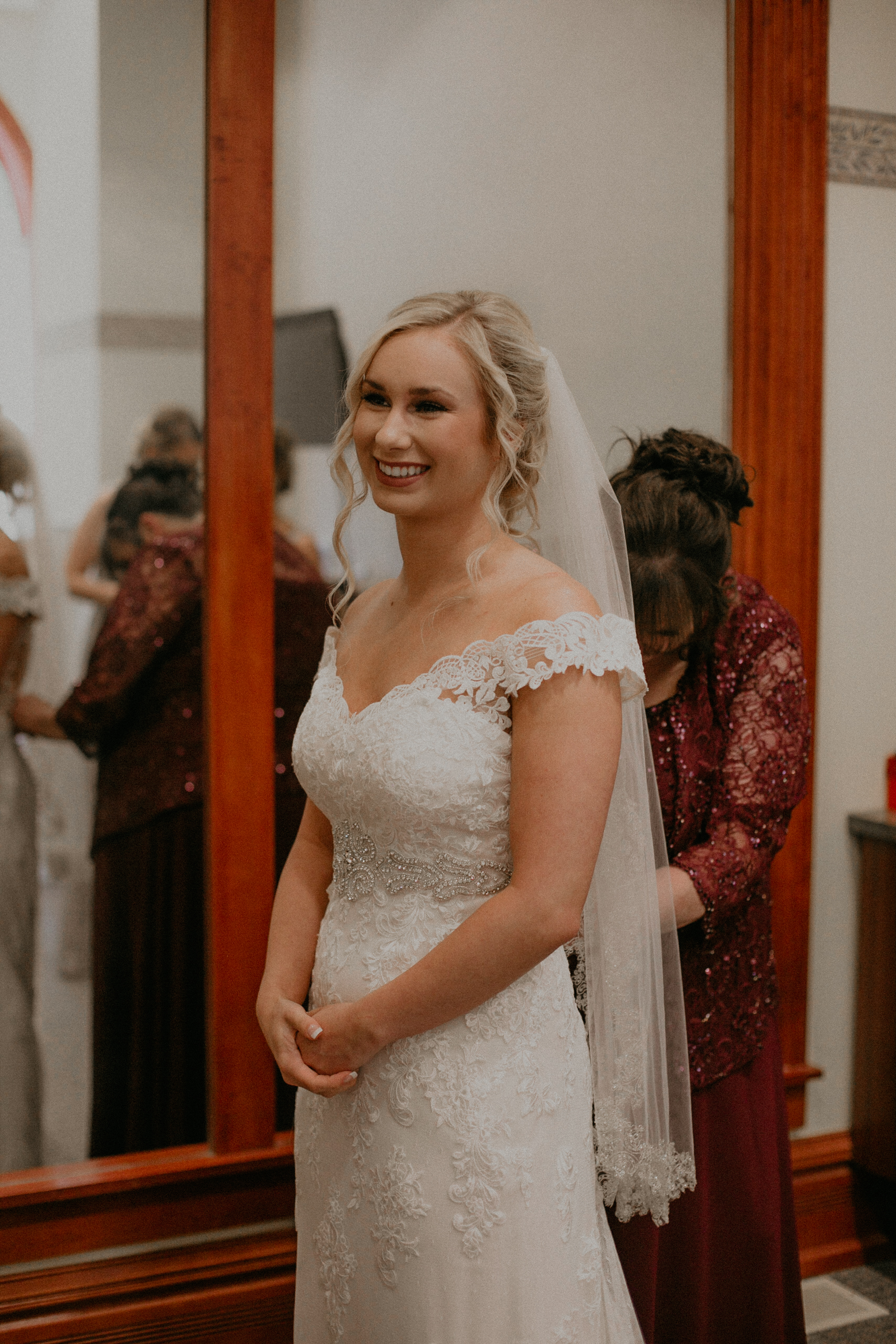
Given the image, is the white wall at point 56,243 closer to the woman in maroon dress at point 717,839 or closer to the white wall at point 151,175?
the white wall at point 151,175

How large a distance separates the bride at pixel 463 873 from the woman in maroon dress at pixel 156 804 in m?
0.74

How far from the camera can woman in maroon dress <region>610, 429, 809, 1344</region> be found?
185 cm

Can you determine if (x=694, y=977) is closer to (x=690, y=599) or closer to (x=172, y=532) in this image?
(x=690, y=599)

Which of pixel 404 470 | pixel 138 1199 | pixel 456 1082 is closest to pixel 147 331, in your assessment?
pixel 404 470

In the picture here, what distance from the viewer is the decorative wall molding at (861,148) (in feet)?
8.84

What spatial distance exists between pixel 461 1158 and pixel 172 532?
4.38 ft

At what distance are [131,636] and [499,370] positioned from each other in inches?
43.9

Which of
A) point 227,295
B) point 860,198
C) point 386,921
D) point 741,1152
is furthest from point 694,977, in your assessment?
point 860,198

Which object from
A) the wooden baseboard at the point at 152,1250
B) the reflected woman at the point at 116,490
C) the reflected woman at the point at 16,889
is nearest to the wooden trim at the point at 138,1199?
the wooden baseboard at the point at 152,1250

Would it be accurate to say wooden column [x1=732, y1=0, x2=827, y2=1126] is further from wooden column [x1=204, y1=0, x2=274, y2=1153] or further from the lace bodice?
the lace bodice

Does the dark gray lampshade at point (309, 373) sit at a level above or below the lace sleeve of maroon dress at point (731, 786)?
above

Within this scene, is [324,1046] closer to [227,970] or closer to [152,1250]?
[227,970]

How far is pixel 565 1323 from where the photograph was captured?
1.45 metres

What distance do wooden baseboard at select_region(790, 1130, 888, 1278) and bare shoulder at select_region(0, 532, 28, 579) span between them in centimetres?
215
